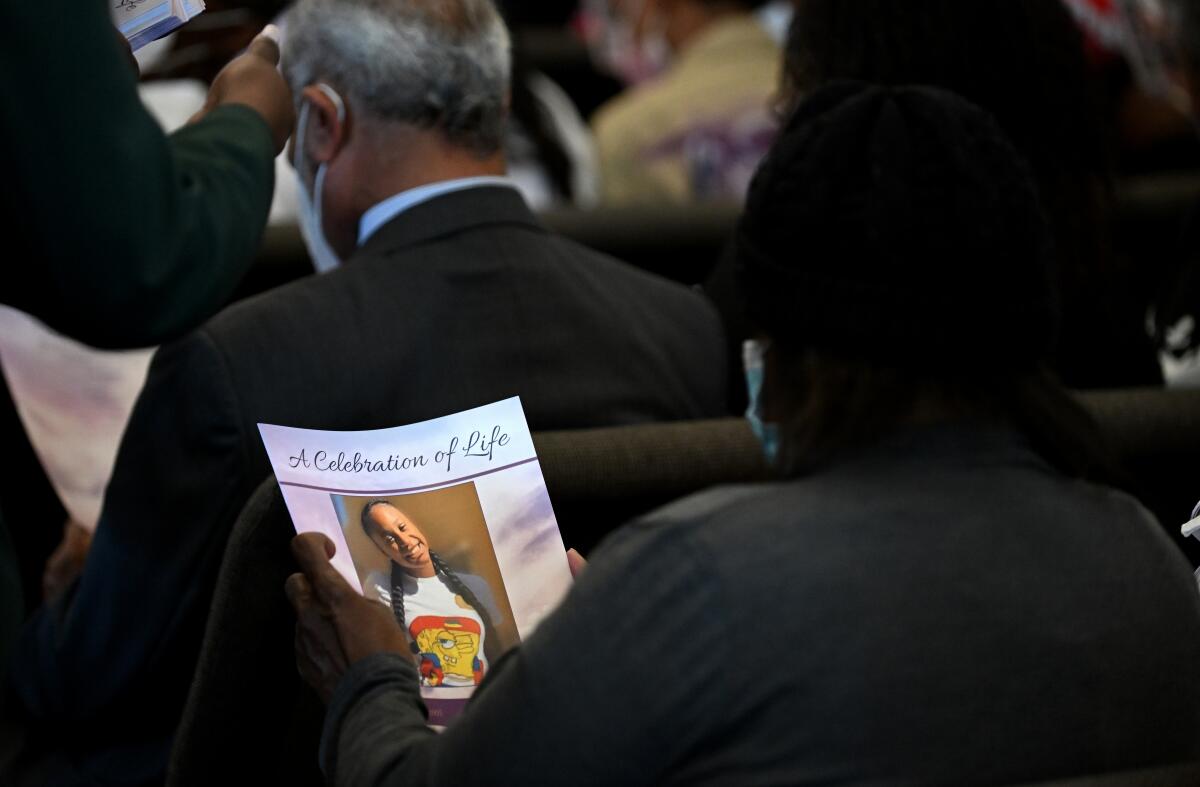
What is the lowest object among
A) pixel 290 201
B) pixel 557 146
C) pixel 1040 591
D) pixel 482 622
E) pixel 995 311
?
pixel 557 146

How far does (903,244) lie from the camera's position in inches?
44.7

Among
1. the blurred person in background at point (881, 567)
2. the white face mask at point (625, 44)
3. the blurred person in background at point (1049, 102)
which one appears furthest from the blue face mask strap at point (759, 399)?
the white face mask at point (625, 44)

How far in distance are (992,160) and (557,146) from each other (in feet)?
10.6

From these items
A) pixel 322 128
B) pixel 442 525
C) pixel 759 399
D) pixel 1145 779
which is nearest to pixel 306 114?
pixel 322 128

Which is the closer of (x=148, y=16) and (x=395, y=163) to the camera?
(x=148, y=16)

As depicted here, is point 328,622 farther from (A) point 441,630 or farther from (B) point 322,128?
(B) point 322,128

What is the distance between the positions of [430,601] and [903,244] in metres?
0.56

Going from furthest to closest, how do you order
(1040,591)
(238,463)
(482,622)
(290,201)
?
(290,201), (238,463), (482,622), (1040,591)

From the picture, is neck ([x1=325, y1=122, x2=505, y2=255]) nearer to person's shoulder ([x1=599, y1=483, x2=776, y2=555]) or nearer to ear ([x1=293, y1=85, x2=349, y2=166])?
ear ([x1=293, y1=85, x2=349, y2=166])

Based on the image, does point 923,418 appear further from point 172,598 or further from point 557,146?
point 557,146

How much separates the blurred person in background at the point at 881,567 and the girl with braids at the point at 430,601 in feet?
0.57

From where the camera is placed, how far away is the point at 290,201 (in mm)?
3160

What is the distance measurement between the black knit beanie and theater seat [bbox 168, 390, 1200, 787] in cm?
41

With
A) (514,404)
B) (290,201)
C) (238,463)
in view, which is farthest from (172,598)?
(290,201)
